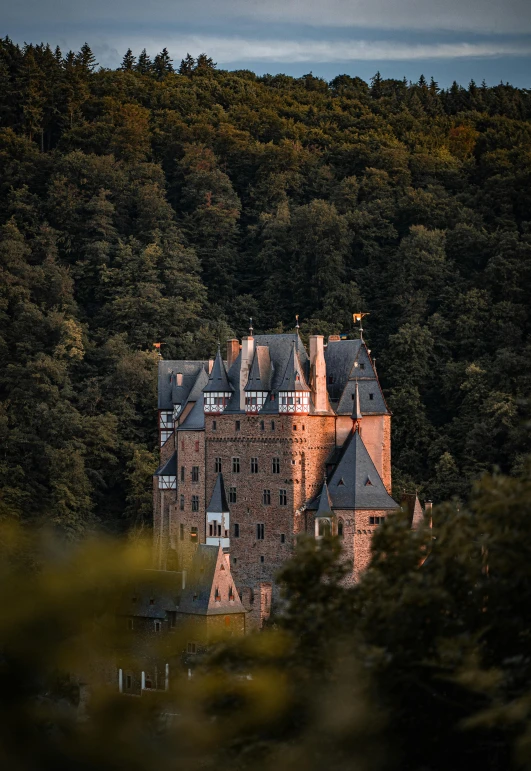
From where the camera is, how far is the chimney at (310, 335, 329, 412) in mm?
64688

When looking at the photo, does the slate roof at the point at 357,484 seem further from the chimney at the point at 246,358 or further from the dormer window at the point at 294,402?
the chimney at the point at 246,358

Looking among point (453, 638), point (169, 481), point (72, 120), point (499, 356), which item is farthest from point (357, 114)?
point (453, 638)

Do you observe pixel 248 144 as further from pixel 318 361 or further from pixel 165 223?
pixel 318 361

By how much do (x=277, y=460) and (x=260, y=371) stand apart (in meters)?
3.58

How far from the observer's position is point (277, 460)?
6425 cm

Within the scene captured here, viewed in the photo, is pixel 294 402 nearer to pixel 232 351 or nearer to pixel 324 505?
pixel 324 505

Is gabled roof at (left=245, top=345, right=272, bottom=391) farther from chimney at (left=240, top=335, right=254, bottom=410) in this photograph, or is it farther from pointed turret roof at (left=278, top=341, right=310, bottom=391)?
pointed turret roof at (left=278, top=341, right=310, bottom=391)

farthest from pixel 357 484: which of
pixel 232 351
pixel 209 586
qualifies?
pixel 232 351

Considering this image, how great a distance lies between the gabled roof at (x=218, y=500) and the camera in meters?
65.4

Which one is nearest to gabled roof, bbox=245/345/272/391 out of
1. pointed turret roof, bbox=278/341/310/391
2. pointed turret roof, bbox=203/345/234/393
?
pointed turret roof, bbox=278/341/310/391

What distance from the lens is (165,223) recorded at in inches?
3846

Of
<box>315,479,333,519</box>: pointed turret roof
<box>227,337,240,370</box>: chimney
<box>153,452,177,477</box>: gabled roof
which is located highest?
<box>227,337,240,370</box>: chimney

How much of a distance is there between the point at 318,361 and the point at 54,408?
21299 millimetres

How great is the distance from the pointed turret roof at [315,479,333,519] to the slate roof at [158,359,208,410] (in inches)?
444
